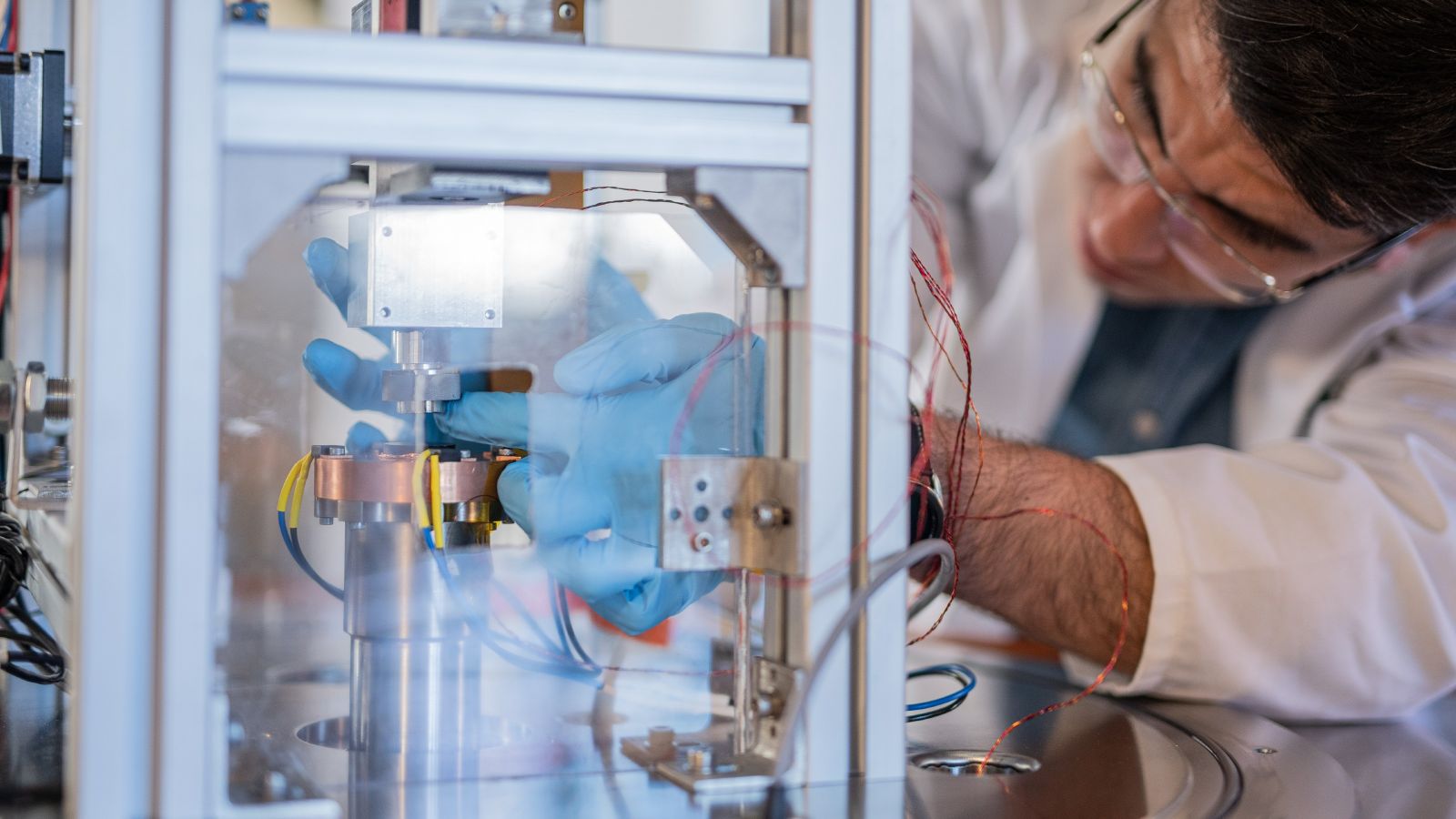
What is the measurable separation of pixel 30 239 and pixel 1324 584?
97 cm

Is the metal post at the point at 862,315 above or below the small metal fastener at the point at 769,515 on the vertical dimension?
above

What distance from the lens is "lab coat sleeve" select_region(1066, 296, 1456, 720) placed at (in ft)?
2.79

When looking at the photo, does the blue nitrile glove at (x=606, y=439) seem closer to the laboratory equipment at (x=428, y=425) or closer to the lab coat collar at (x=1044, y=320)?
the laboratory equipment at (x=428, y=425)

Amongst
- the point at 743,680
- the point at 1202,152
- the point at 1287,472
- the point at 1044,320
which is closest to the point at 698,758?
the point at 743,680

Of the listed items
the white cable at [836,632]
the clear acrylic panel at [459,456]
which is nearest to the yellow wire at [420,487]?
the clear acrylic panel at [459,456]

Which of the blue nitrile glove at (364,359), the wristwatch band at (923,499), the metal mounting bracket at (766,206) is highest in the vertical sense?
the metal mounting bracket at (766,206)

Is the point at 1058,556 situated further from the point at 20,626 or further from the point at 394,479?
the point at 20,626

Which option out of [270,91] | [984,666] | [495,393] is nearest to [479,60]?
[270,91]

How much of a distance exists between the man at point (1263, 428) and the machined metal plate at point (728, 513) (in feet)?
0.10

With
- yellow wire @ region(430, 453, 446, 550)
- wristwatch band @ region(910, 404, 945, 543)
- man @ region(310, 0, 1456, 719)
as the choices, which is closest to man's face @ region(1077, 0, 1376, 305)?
man @ region(310, 0, 1456, 719)

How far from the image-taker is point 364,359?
2.15 feet

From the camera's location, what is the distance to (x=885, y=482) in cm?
52

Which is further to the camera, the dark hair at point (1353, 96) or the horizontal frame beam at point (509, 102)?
the dark hair at point (1353, 96)

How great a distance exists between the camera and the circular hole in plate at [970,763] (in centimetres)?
65
